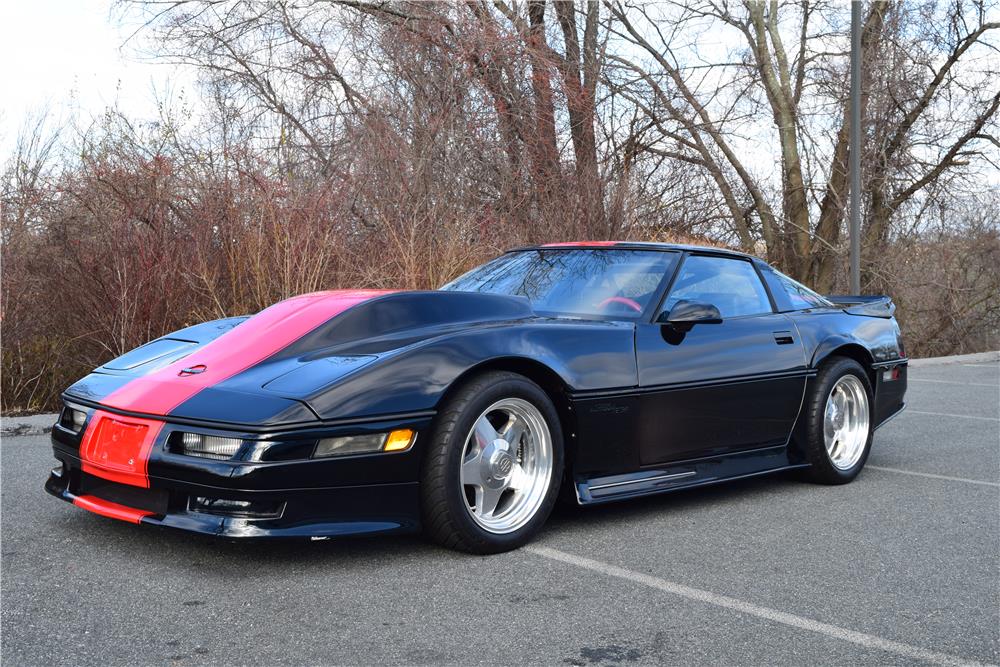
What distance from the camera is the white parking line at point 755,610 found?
286 cm

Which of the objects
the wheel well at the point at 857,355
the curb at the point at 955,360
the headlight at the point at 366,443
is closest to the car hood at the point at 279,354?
the headlight at the point at 366,443

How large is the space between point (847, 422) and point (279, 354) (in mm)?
3400

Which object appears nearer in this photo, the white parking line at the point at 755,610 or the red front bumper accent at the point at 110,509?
the white parking line at the point at 755,610

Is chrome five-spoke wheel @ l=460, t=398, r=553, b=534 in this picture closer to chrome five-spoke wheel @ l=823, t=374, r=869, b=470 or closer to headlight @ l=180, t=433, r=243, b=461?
headlight @ l=180, t=433, r=243, b=461

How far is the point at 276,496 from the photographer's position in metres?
3.32

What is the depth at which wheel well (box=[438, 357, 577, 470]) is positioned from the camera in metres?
3.91

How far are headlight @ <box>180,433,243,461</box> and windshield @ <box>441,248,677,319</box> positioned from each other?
169cm

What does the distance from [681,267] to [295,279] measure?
185 inches

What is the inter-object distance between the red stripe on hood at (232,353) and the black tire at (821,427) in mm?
2423

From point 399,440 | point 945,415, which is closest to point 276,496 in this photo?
point 399,440

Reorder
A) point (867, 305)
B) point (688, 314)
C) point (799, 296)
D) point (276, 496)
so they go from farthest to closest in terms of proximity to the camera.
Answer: point (867, 305)
point (799, 296)
point (688, 314)
point (276, 496)

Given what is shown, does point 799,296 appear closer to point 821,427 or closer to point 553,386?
point 821,427

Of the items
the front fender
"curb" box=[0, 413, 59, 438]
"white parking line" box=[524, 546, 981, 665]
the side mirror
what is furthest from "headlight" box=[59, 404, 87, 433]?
"curb" box=[0, 413, 59, 438]

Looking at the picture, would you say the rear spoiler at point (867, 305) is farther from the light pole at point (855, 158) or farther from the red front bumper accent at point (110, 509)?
the light pole at point (855, 158)
